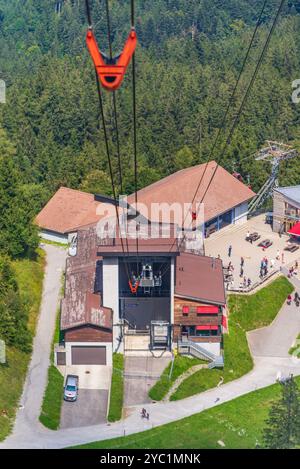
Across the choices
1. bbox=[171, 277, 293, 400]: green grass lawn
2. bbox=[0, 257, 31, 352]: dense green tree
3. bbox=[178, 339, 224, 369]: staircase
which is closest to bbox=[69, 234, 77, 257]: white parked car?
bbox=[0, 257, 31, 352]: dense green tree

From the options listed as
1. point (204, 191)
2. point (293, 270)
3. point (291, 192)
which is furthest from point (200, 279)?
point (291, 192)

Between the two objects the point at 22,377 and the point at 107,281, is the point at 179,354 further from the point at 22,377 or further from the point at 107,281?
the point at 22,377

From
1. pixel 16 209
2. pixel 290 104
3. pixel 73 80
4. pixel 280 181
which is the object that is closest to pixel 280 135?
pixel 290 104

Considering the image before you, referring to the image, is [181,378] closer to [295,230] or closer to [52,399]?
[52,399]

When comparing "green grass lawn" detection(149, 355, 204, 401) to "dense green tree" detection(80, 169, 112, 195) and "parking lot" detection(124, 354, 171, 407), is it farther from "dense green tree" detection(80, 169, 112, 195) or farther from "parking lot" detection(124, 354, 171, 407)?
"dense green tree" detection(80, 169, 112, 195)

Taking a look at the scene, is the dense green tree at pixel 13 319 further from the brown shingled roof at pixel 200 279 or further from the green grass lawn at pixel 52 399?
the brown shingled roof at pixel 200 279

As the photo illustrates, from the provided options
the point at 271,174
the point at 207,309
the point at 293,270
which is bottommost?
the point at 207,309
